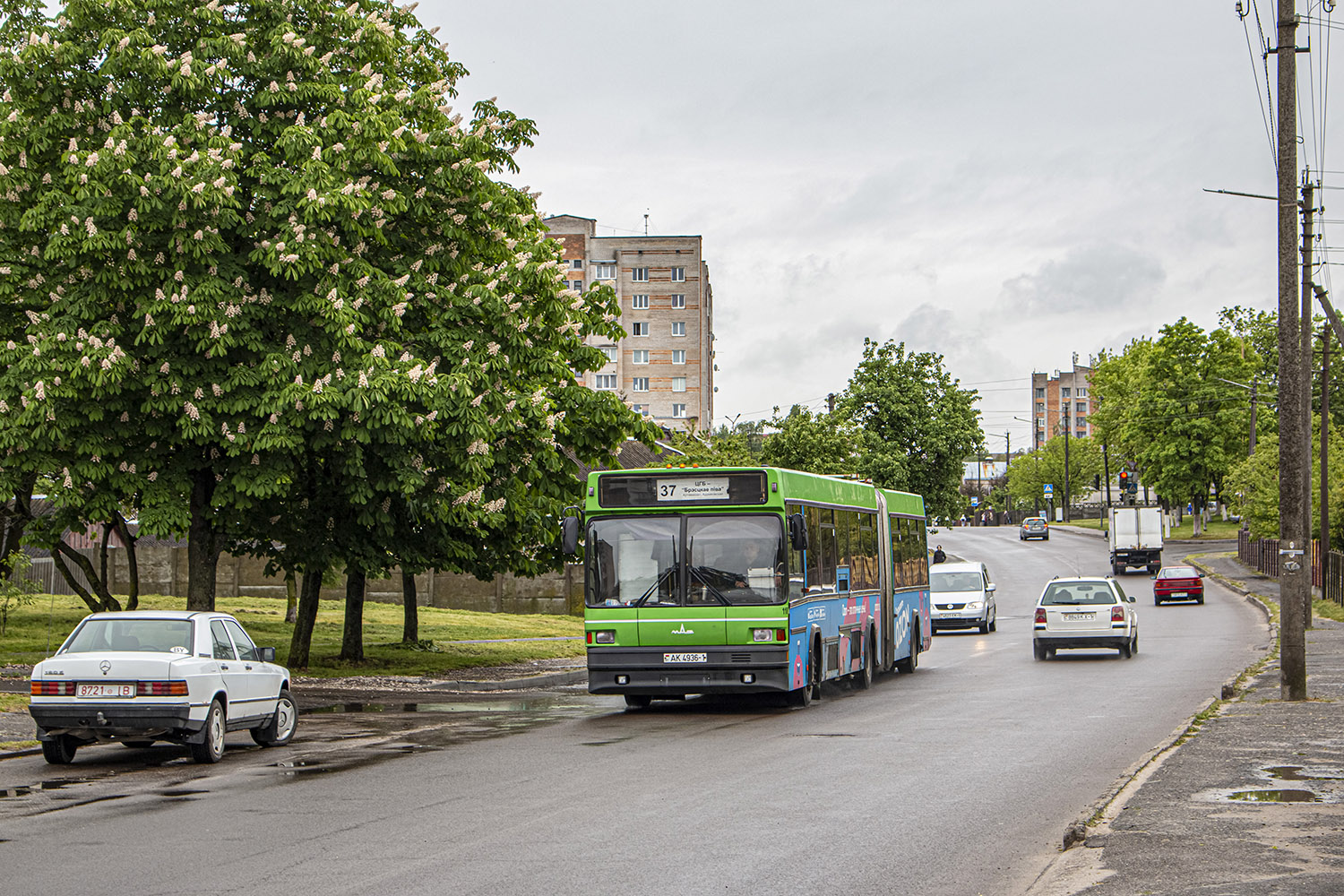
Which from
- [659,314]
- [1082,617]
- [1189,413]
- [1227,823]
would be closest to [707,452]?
[1082,617]

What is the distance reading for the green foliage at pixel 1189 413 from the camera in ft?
313

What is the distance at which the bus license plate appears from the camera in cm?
1388

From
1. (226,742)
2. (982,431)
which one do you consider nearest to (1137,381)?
(982,431)

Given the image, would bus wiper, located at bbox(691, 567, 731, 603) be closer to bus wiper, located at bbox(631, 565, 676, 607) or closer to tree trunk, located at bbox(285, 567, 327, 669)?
bus wiper, located at bbox(631, 565, 676, 607)

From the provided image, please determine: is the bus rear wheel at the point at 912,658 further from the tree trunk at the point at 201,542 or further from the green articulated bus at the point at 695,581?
the tree trunk at the point at 201,542

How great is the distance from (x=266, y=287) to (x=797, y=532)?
931cm

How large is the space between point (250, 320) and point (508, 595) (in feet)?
91.5

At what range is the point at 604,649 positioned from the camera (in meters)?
19.0

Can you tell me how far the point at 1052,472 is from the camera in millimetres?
157375

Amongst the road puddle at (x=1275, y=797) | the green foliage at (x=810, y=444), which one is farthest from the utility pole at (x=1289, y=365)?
the green foliage at (x=810, y=444)

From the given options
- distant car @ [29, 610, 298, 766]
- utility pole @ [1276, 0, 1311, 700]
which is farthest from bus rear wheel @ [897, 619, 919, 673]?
distant car @ [29, 610, 298, 766]

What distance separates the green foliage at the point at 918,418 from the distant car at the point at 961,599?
96.1ft

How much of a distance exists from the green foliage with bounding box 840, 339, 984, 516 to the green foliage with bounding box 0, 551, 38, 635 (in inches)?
1834

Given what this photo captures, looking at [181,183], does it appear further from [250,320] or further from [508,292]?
[508,292]
